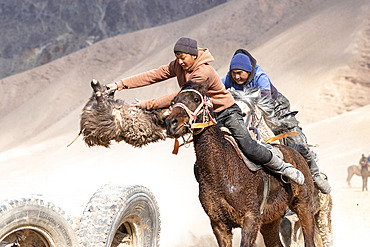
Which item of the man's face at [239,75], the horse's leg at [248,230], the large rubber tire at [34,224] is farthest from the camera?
the man's face at [239,75]

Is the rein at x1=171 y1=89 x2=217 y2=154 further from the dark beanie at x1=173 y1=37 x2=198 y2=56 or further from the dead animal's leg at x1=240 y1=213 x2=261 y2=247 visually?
the dead animal's leg at x1=240 y1=213 x2=261 y2=247

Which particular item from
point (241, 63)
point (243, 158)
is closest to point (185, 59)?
point (243, 158)

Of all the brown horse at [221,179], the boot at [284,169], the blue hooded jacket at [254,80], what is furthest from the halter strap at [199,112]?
the blue hooded jacket at [254,80]

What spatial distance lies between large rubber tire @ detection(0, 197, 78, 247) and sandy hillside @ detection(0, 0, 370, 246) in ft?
1.00

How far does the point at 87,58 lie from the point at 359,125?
31.9 m

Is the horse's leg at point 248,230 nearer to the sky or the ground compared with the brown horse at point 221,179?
nearer to the ground

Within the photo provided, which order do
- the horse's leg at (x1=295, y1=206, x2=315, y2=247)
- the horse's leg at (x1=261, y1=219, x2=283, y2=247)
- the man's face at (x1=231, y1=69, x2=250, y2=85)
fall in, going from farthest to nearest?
1. the man's face at (x1=231, y1=69, x2=250, y2=85)
2. the horse's leg at (x1=261, y1=219, x2=283, y2=247)
3. the horse's leg at (x1=295, y1=206, x2=315, y2=247)

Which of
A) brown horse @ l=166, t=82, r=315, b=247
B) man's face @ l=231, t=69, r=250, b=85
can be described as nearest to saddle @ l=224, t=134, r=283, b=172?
brown horse @ l=166, t=82, r=315, b=247

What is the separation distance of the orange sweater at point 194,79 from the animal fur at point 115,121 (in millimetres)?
130

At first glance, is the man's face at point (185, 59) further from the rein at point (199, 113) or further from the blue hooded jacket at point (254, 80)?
the blue hooded jacket at point (254, 80)

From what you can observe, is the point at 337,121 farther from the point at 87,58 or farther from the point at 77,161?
the point at 87,58

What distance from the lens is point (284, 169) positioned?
591 cm

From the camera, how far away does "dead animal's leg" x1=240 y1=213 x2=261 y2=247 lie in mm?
5367

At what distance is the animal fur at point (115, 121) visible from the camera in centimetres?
525
